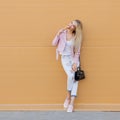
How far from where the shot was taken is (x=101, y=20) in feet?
32.3

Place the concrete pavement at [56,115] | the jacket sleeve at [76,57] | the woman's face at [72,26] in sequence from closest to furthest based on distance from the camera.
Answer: the concrete pavement at [56,115]
the woman's face at [72,26]
the jacket sleeve at [76,57]

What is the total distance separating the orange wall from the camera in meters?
9.87

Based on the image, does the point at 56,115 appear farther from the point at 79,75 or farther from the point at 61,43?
the point at 61,43

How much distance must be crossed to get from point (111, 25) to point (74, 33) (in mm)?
767

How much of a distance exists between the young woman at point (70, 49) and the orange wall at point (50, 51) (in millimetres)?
189

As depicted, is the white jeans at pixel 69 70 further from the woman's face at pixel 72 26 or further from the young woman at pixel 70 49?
the woman's face at pixel 72 26

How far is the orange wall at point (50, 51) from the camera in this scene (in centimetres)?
987

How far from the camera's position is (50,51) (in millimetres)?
10000

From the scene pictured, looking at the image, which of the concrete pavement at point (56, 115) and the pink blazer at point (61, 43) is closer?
the concrete pavement at point (56, 115)

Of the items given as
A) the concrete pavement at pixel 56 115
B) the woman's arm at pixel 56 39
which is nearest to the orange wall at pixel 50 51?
the woman's arm at pixel 56 39

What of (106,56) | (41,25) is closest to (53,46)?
(41,25)

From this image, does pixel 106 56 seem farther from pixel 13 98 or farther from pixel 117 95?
pixel 13 98

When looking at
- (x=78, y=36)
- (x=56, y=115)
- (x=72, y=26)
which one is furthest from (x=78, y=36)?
(x=56, y=115)

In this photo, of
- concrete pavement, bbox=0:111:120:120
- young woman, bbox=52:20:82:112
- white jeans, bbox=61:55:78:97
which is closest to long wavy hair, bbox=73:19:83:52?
young woman, bbox=52:20:82:112
